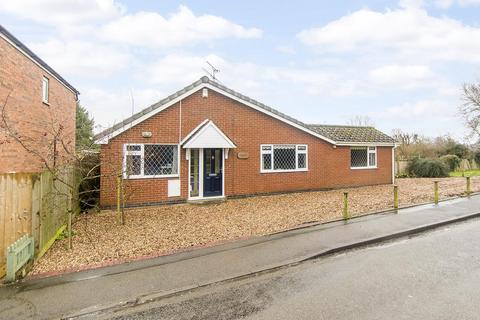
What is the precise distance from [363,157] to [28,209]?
15.9 metres

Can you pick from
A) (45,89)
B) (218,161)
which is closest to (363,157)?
(218,161)

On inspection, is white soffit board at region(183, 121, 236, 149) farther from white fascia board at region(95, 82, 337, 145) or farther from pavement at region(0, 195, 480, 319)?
pavement at region(0, 195, 480, 319)

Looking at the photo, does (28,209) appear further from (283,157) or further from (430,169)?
(430,169)

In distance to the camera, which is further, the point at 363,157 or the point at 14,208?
the point at 363,157

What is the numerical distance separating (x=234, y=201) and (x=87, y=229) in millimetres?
5934

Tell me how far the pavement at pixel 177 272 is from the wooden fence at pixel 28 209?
921 mm

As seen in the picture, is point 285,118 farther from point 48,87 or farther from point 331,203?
point 48,87


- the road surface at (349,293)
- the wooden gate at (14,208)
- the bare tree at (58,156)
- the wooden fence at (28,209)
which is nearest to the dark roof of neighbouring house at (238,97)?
the bare tree at (58,156)

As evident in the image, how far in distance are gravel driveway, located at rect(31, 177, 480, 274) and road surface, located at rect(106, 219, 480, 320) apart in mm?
2028

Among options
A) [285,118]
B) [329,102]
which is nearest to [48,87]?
[285,118]

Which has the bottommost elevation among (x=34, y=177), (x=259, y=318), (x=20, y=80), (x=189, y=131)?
(x=259, y=318)

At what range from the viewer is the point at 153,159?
11852mm

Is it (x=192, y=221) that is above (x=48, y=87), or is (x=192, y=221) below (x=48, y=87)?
below

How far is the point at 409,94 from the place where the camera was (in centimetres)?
2630
